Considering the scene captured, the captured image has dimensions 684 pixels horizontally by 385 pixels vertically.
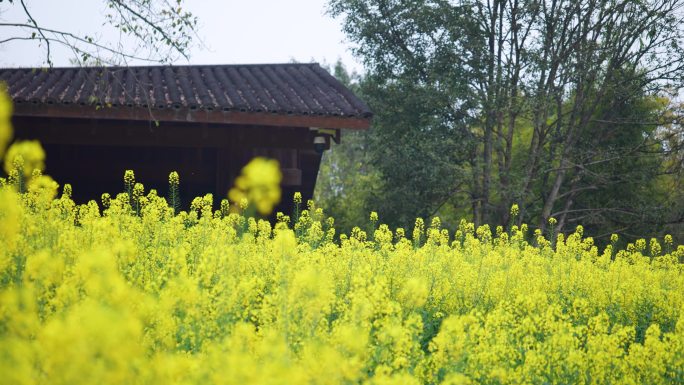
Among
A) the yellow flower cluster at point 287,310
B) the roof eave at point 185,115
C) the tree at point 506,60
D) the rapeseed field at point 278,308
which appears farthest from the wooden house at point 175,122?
the tree at point 506,60

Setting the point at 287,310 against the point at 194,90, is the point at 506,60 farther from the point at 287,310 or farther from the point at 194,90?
the point at 287,310

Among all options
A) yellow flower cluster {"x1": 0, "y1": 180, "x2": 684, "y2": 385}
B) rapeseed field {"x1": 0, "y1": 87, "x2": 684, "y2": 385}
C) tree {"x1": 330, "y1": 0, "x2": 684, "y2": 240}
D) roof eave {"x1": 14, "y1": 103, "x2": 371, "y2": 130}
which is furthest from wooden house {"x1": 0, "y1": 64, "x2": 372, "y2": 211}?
tree {"x1": 330, "y1": 0, "x2": 684, "y2": 240}

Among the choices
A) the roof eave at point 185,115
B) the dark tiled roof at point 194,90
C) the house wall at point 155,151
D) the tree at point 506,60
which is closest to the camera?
the roof eave at point 185,115

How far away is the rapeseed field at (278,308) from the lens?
9.52 ft

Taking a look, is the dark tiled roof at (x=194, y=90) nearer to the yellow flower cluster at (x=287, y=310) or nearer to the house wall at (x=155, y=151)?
the house wall at (x=155, y=151)

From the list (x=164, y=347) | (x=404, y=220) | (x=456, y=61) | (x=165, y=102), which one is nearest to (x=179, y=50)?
(x=165, y=102)

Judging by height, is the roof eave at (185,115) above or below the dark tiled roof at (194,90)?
below

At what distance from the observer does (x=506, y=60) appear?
18828 millimetres

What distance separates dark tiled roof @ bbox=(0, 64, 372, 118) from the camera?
9.47 meters

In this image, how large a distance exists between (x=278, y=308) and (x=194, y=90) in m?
6.86

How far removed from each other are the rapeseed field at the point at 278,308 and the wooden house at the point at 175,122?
4.32 ft

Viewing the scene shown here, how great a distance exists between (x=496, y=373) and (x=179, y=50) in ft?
18.6

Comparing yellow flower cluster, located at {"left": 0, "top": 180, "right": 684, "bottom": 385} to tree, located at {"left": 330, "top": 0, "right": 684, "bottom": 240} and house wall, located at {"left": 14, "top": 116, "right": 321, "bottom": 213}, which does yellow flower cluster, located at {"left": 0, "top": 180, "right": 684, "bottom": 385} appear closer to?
house wall, located at {"left": 14, "top": 116, "right": 321, "bottom": 213}

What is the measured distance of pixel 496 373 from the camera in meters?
4.46
